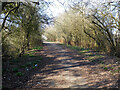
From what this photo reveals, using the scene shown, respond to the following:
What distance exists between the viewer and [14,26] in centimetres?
979

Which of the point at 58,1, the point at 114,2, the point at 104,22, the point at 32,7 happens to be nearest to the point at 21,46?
the point at 32,7

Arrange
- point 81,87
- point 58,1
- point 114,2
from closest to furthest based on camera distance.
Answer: point 81,87, point 58,1, point 114,2

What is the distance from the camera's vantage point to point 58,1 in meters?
7.56

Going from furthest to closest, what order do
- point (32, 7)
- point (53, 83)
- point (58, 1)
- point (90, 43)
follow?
point (90, 43) < point (32, 7) < point (58, 1) < point (53, 83)

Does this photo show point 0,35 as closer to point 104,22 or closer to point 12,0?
point 12,0

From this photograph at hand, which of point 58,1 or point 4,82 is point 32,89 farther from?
point 58,1

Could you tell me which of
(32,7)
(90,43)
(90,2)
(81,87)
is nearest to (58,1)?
(32,7)

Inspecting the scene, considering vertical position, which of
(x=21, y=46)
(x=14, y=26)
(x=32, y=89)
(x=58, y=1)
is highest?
(x=58, y=1)

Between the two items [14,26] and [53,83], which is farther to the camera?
[14,26]

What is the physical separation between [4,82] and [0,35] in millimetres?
2815

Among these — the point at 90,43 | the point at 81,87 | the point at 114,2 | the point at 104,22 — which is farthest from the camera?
the point at 90,43

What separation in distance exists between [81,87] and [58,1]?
210 inches

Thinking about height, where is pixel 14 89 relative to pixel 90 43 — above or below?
below

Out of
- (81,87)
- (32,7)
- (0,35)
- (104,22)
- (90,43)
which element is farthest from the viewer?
(90,43)
